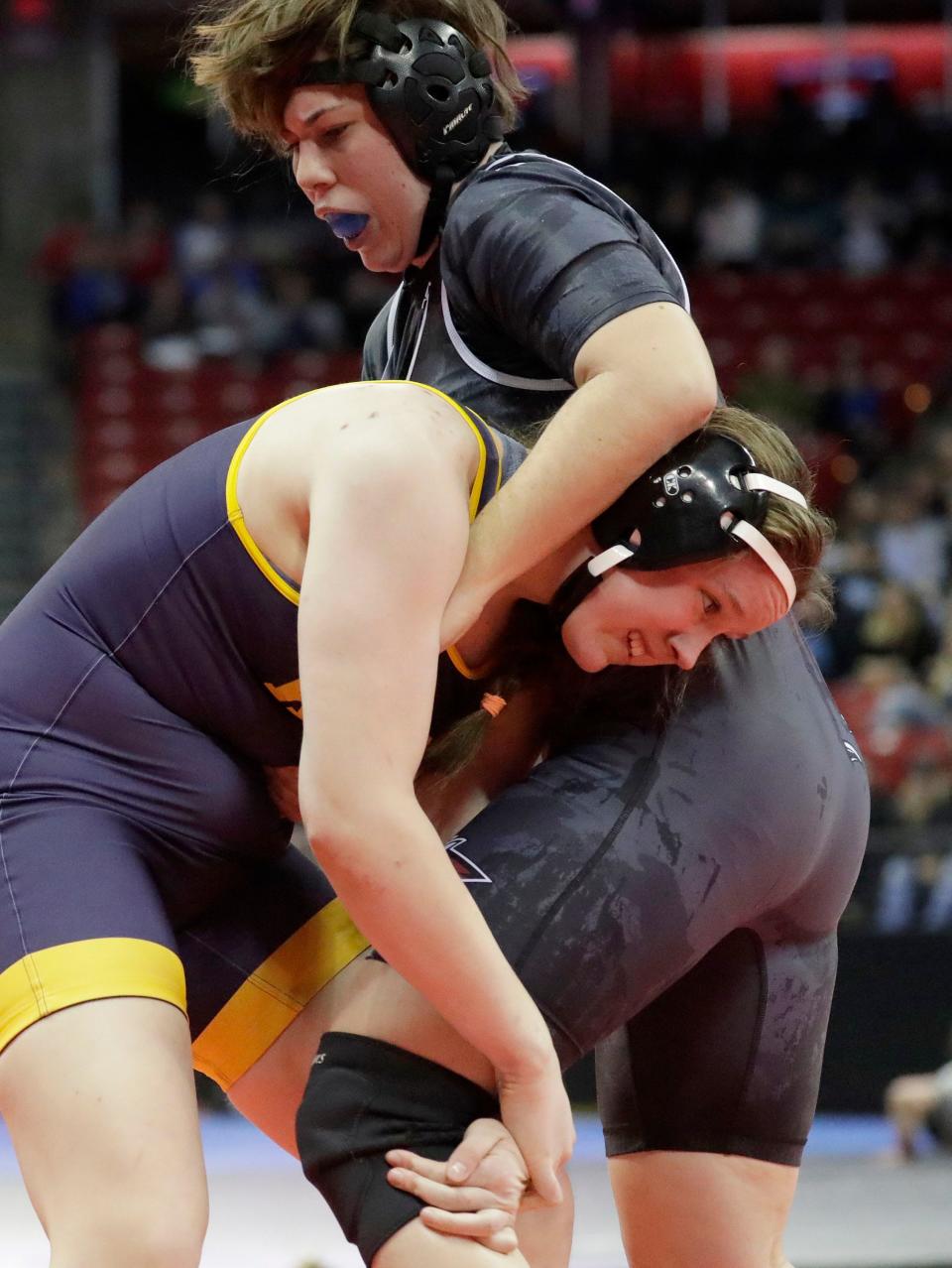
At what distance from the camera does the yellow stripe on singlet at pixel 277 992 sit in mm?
2549

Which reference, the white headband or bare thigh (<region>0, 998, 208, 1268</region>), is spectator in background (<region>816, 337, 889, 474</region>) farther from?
bare thigh (<region>0, 998, 208, 1268</region>)

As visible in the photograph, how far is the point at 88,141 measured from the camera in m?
15.6

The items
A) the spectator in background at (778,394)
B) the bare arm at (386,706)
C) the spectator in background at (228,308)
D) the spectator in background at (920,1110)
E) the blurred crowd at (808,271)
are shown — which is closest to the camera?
the bare arm at (386,706)

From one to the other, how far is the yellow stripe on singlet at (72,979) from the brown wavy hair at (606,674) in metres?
0.53

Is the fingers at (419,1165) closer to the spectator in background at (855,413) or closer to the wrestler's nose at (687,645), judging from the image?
the wrestler's nose at (687,645)

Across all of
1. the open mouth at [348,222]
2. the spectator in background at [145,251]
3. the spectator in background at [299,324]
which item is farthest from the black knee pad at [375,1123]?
the spectator in background at [145,251]

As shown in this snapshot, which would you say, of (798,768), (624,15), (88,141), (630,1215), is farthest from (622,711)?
(624,15)

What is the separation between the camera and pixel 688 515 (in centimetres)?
228

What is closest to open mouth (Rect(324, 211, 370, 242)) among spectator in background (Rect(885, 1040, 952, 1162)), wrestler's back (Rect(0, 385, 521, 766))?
wrestler's back (Rect(0, 385, 521, 766))

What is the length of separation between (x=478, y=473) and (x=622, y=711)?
418 millimetres

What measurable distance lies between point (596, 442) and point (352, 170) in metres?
0.72

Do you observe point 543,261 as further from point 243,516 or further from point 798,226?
point 798,226

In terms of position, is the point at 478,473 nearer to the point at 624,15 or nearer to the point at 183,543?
the point at 183,543

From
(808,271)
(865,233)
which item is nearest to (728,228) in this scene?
(808,271)
